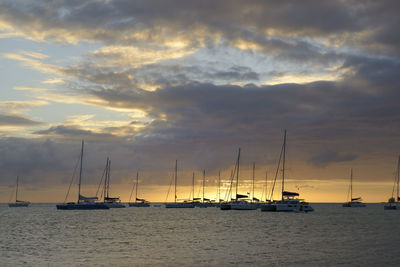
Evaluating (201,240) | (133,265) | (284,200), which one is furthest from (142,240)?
(284,200)

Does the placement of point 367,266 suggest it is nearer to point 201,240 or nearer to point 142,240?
point 201,240

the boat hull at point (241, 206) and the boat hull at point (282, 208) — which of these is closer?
the boat hull at point (282, 208)

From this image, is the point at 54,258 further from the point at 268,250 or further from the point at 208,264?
the point at 268,250

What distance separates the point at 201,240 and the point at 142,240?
9.14 m

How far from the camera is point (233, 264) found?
46.4 m

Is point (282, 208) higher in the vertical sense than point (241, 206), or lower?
lower

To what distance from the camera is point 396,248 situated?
6050 centimetres

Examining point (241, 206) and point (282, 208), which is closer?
point (282, 208)

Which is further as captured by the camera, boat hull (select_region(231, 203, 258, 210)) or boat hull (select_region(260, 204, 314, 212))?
boat hull (select_region(231, 203, 258, 210))

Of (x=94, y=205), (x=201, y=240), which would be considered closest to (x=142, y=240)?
(x=201, y=240)

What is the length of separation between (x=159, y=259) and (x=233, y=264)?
8666 mm

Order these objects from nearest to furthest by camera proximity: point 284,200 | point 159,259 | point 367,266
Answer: point 367,266
point 159,259
point 284,200

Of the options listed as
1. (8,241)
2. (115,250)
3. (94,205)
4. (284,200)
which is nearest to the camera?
(115,250)

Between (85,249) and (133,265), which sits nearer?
(133,265)
